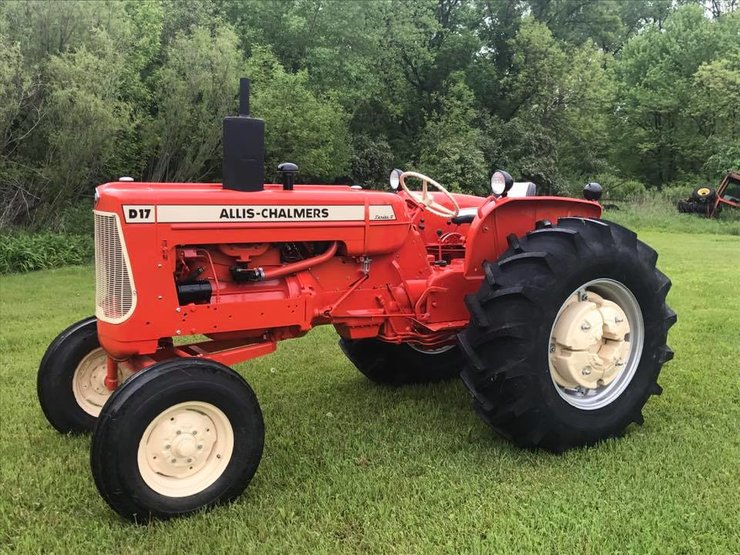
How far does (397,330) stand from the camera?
3688mm

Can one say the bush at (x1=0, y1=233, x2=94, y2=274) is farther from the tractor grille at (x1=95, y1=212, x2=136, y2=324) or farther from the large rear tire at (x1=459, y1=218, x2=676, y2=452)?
the large rear tire at (x1=459, y1=218, x2=676, y2=452)

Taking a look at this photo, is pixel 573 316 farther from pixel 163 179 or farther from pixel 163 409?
pixel 163 179

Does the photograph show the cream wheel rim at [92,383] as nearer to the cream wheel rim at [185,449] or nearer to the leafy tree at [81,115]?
the cream wheel rim at [185,449]

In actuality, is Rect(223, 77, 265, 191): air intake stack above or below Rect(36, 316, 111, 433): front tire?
above

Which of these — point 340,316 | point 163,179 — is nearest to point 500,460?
point 340,316

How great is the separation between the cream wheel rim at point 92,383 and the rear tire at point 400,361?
5.36 feet

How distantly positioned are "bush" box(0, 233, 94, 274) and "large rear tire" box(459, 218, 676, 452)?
9.99 metres

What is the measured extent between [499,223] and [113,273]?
213 centimetres

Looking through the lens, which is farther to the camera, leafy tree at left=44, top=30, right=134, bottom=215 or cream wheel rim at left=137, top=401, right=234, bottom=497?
leafy tree at left=44, top=30, right=134, bottom=215

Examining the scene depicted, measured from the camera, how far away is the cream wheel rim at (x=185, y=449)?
265cm

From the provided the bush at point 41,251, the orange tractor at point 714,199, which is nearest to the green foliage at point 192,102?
the bush at point 41,251

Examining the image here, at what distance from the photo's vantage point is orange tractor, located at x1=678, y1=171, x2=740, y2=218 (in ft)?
68.1

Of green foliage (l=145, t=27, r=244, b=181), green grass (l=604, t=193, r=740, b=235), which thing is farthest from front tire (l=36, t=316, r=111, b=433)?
green grass (l=604, t=193, r=740, b=235)

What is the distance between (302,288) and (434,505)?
4.18 ft
